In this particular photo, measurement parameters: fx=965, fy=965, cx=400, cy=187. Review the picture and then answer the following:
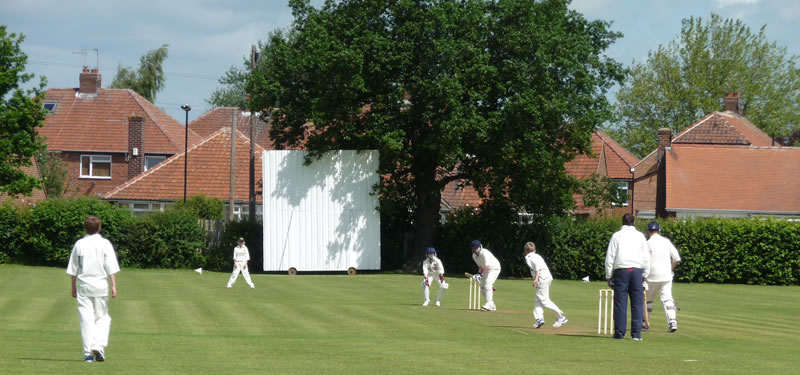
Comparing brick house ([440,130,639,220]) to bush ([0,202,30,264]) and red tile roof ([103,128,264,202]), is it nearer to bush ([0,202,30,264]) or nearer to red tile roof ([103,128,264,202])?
red tile roof ([103,128,264,202])

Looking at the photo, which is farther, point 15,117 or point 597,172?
point 597,172

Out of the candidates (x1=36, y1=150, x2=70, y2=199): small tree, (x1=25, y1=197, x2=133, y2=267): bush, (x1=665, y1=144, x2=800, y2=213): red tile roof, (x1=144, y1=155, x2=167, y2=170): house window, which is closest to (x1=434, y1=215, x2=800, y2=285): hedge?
(x1=665, y1=144, x2=800, y2=213): red tile roof

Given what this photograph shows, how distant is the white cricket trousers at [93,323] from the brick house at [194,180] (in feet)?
129

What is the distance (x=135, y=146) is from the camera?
60.1 metres

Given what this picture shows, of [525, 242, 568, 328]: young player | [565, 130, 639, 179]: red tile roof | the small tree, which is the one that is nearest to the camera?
[525, 242, 568, 328]: young player

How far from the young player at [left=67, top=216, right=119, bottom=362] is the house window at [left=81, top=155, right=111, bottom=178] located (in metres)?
51.5

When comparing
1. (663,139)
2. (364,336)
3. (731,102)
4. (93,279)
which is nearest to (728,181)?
(663,139)

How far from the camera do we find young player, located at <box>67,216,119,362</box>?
11359 millimetres

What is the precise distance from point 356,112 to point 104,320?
2596 centimetres

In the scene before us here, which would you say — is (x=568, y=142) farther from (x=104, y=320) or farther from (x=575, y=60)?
(x=104, y=320)

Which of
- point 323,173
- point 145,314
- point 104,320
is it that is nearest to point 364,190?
point 323,173

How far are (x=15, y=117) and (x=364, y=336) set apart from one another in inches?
1141

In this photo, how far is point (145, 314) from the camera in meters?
19.8

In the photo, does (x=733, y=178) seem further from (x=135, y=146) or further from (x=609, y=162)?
(x=135, y=146)
